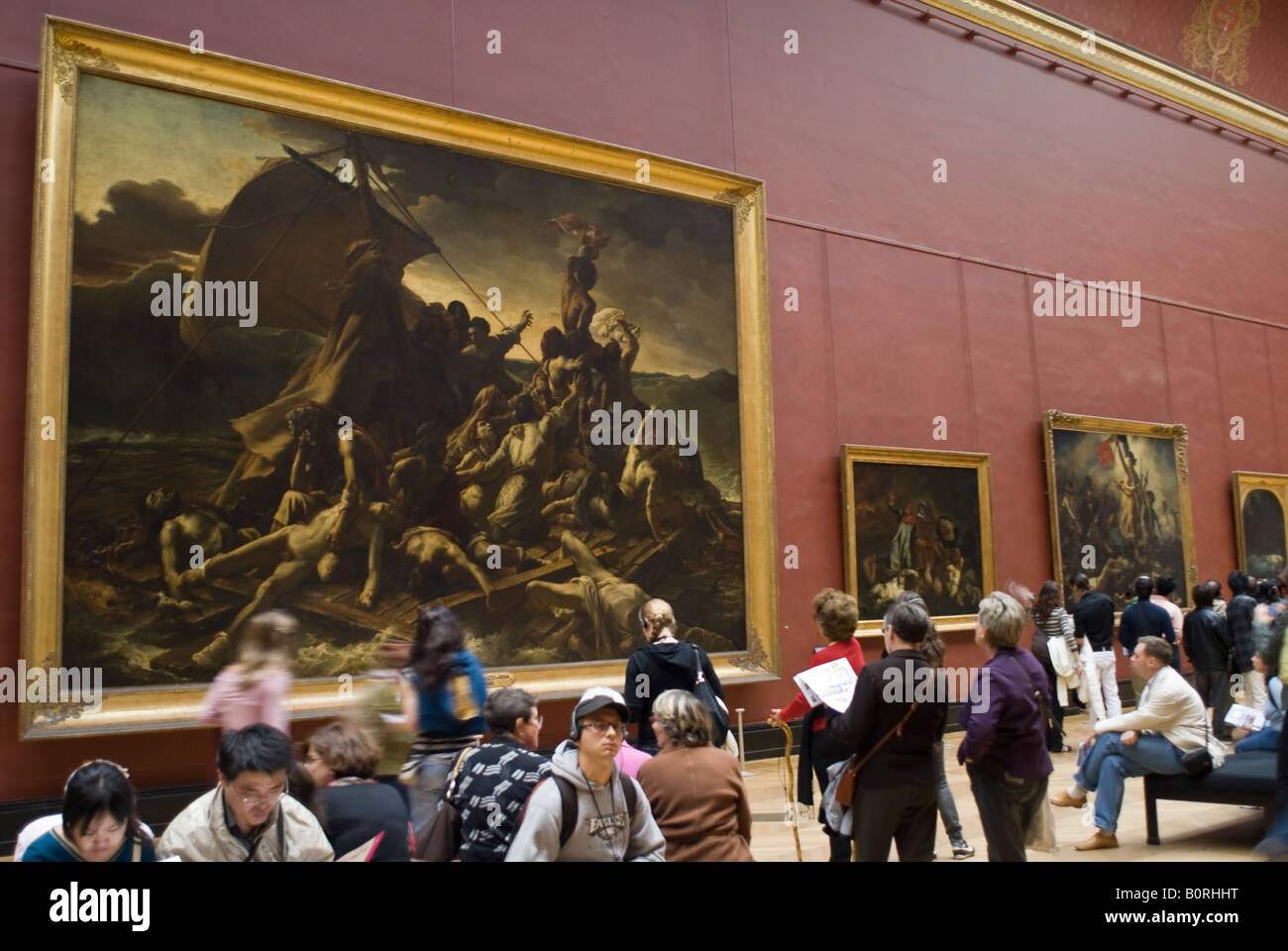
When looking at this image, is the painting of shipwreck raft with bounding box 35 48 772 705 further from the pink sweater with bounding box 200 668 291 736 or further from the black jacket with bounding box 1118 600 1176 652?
the black jacket with bounding box 1118 600 1176 652

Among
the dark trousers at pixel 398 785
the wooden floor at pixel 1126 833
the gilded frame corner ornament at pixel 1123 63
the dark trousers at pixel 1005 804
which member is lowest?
the wooden floor at pixel 1126 833

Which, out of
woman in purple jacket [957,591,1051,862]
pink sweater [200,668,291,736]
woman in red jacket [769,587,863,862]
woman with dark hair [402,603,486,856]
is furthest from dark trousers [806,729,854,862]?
pink sweater [200,668,291,736]

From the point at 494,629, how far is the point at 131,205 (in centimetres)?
455

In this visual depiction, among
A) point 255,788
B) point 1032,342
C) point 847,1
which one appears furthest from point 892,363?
point 255,788

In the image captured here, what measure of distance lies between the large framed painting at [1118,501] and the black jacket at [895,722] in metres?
10.2

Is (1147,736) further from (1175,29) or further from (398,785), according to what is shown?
(1175,29)

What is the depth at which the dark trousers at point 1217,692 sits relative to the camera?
35.1 ft

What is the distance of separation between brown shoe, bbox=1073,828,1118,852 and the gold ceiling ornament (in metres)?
15.1

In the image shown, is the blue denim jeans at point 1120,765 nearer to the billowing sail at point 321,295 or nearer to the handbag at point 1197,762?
the handbag at point 1197,762

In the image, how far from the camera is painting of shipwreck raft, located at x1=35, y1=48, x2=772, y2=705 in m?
7.72

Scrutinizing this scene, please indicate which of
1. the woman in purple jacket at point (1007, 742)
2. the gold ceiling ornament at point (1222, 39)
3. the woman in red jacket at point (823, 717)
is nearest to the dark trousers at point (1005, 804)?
the woman in purple jacket at point (1007, 742)

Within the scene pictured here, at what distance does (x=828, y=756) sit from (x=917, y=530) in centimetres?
731

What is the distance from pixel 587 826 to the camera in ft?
11.1

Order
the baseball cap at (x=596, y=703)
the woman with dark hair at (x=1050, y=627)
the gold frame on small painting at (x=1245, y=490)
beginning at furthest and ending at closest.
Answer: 1. the gold frame on small painting at (x=1245, y=490)
2. the woman with dark hair at (x=1050, y=627)
3. the baseball cap at (x=596, y=703)
